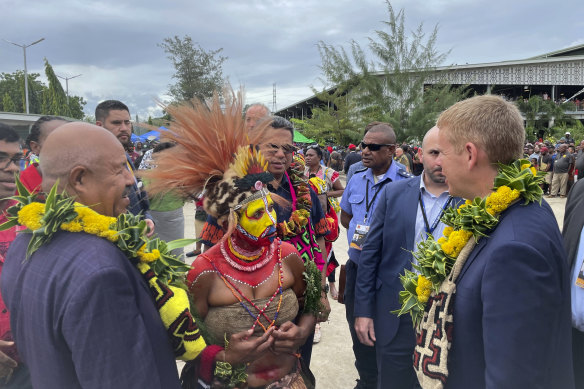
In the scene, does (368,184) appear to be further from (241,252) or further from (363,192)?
(241,252)

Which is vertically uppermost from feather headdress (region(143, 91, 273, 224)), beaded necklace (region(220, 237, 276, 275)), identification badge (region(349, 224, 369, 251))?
feather headdress (region(143, 91, 273, 224))

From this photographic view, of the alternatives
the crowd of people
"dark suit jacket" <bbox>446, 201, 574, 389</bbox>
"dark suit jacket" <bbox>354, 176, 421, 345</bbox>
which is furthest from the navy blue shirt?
"dark suit jacket" <bbox>446, 201, 574, 389</bbox>

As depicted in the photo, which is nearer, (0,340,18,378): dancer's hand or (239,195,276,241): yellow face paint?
(0,340,18,378): dancer's hand

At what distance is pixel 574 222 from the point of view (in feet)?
8.28

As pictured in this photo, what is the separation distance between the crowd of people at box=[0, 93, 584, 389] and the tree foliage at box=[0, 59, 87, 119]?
45876 mm

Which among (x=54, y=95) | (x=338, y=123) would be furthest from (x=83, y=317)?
(x=54, y=95)

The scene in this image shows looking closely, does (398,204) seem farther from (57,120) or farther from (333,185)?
(333,185)

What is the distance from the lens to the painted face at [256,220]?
6.78ft

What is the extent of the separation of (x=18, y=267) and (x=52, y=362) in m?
0.39

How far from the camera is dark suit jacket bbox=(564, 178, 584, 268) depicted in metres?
2.45

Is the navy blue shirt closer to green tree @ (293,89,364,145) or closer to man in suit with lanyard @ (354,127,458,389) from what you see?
man in suit with lanyard @ (354,127,458,389)

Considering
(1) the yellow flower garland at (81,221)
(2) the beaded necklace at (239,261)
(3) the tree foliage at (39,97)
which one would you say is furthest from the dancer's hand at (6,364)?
(3) the tree foliage at (39,97)

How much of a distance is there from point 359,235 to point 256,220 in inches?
80.7

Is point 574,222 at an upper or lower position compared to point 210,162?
lower
